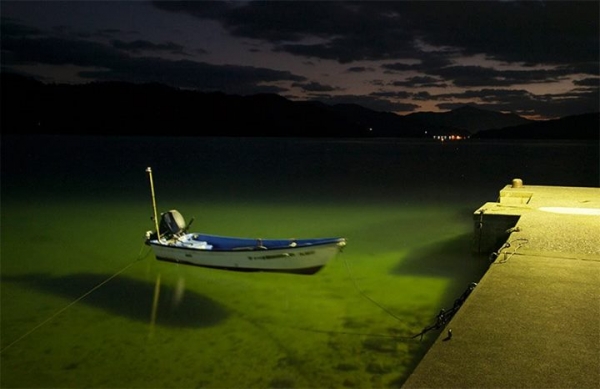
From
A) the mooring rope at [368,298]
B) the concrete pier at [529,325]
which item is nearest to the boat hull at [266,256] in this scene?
the mooring rope at [368,298]

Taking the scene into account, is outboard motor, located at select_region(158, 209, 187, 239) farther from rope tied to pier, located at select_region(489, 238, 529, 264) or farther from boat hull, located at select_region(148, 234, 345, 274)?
rope tied to pier, located at select_region(489, 238, 529, 264)

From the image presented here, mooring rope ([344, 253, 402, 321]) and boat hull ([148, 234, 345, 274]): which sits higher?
boat hull ([148, 234, 345, 274])

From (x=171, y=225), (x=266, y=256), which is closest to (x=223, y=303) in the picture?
(x=266, y=256)

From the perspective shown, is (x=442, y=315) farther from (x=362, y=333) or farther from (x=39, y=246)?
(x=39, y=246)

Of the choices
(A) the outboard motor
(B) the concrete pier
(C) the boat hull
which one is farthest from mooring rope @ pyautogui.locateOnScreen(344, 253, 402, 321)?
(A) the outboard motor

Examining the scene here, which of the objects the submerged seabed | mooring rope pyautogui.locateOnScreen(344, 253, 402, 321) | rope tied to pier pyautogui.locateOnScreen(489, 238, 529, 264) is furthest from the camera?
mooring rope pyautogui.locateOnScreen(344, 253, 402, 321)

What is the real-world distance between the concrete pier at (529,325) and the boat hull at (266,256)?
13.6 ft

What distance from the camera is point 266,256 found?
38.4 ft

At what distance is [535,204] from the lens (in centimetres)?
1388

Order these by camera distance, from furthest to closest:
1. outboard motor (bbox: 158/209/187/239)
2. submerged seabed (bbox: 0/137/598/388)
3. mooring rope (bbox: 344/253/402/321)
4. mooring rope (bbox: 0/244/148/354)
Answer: outboard motor (bbox: 158/209/187/239), mooring rope (bbox: 344/253/402/321), mooring rope (bbox: 0/244/148/354), submerged seabed (bbox: 0/137/598/388)

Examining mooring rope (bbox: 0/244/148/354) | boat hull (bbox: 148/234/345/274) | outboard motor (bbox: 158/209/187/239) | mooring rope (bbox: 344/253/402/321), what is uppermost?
outboard motor (bbox: 158/209/187/239)

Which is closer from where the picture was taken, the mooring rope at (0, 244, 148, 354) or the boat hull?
the mooring rope at (0, 244, 148, 354)

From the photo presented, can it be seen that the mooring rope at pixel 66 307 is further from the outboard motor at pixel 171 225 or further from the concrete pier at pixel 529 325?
the concrete pier at pixel 529 325

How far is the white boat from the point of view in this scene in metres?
11.4
